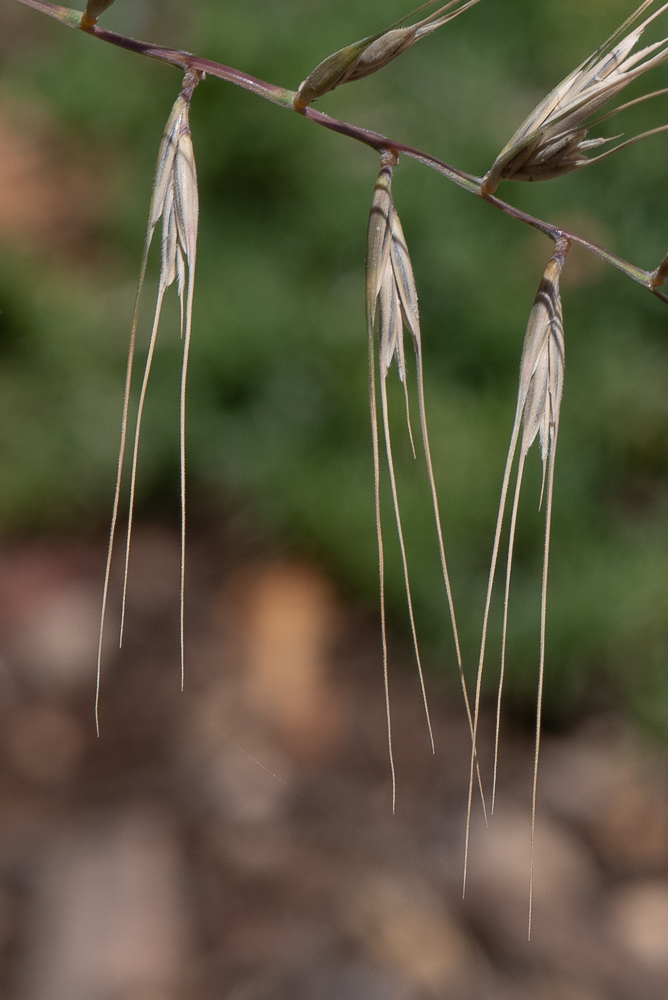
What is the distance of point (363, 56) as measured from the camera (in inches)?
19.7

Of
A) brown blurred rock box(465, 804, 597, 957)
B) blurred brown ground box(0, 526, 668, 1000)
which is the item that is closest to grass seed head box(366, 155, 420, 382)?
blurred brown ground box(0, 526, 668, 1000)

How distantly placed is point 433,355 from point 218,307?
51 cm

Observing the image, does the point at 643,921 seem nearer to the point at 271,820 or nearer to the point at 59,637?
the point at 271,820

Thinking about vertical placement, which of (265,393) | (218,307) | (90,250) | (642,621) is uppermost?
(90,250)

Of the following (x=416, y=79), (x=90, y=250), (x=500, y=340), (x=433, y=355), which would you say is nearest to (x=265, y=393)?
(x=433, y=355)

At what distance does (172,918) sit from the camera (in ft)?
4.08

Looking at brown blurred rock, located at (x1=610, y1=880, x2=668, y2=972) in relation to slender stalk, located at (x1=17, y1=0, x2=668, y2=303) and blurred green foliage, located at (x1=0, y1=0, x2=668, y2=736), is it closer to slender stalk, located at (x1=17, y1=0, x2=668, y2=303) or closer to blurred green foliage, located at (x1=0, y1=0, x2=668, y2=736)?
blurred green foliage, located at (x1=0, y1=0, x2=668, y2=736)

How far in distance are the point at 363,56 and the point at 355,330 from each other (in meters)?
1.56

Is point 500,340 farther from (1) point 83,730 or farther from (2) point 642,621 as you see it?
(1) point 83,730

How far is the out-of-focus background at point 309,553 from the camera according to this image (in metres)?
1.29

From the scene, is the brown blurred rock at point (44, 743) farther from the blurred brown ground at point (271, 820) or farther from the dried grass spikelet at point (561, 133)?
the dried grass spikelet at point (561, 133)

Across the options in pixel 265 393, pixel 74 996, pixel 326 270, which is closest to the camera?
pixel 74 996

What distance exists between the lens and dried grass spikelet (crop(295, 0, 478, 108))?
0.48 m

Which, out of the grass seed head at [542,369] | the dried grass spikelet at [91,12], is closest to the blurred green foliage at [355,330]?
the grass seed head at [542,369]
